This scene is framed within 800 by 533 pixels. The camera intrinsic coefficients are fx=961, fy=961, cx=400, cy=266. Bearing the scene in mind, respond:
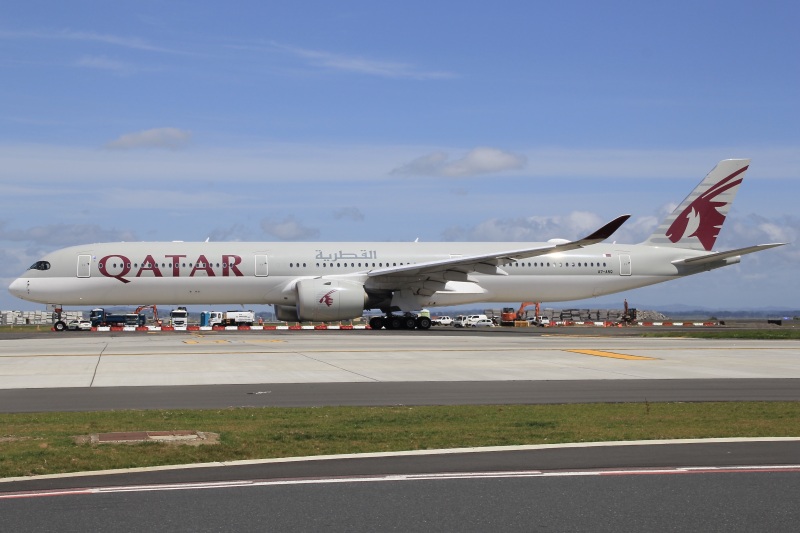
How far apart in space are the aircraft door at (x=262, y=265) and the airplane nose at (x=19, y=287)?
10.7 m

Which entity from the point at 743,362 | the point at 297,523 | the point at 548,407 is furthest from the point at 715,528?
the point at 743,362

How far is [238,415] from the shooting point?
14188 mm

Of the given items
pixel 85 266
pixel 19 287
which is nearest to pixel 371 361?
pixel 85 266

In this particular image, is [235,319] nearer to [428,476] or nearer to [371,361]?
[371,361]

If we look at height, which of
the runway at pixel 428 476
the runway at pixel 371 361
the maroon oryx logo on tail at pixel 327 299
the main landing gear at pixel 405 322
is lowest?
the runway at pixel 428 476

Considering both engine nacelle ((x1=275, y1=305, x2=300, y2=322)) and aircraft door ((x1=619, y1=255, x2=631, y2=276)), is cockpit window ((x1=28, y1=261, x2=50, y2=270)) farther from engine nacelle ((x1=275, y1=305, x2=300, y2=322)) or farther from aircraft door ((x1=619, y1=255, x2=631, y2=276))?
aircraft door ((x1=619, y1=255, x2=631, y2=276))

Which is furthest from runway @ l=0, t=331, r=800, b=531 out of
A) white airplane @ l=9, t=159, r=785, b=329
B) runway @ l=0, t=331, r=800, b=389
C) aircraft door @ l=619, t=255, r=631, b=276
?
aircraft door @ l=619, t=255, r=631, b=276

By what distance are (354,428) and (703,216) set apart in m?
42.2

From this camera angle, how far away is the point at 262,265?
45.2 m

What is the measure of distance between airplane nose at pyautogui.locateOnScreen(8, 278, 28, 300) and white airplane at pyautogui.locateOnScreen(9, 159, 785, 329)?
0.05 m

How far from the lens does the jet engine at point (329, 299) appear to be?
4281 cm

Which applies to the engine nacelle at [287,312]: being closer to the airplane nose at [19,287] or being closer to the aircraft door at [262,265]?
the aircraft door at [262,265]

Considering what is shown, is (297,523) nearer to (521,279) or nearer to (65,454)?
(65,454)

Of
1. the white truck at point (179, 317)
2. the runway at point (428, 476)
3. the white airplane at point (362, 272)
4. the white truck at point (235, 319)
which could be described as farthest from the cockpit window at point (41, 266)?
the white truck at point (179, 317)
